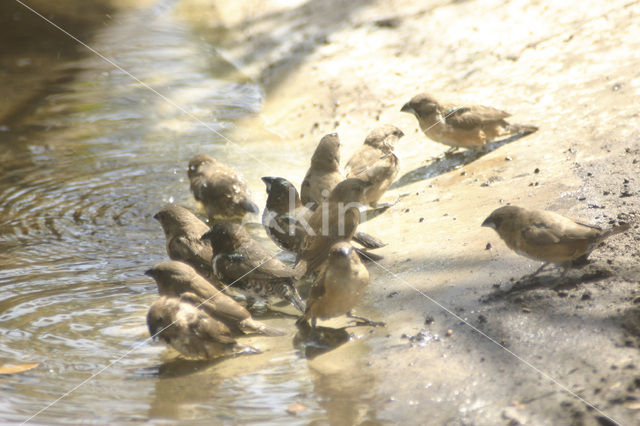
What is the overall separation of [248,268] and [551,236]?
2343mm

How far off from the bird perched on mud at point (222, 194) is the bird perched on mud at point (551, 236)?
3236 mm

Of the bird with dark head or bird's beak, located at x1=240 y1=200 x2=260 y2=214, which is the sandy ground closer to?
the bird with dark head

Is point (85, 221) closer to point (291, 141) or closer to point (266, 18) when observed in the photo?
point (291, 141)

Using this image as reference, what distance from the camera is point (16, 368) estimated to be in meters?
4.29

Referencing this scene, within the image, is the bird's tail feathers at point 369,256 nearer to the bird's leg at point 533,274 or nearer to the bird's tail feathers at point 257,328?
the bird's tail feathers at point 257,328

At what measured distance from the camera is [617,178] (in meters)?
5.63

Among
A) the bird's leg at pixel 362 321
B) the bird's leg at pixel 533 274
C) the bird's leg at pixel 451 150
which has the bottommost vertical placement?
the bird's leg at pixel 362 321

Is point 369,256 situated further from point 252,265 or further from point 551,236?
point 551,236

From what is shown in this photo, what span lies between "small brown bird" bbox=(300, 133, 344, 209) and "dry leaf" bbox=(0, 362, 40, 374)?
3.25 m

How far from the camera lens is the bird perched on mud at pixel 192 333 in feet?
14.9

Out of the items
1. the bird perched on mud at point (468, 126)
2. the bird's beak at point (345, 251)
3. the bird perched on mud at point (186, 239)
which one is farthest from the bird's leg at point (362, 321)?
the bird perched on mud at point (468, 126)

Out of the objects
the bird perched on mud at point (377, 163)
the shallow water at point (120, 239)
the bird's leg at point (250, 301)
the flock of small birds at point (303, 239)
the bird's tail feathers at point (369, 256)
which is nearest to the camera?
the shallow water at point (120, 239)

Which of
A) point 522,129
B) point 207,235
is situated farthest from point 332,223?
point 522,129

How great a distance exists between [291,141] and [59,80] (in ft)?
14.4
